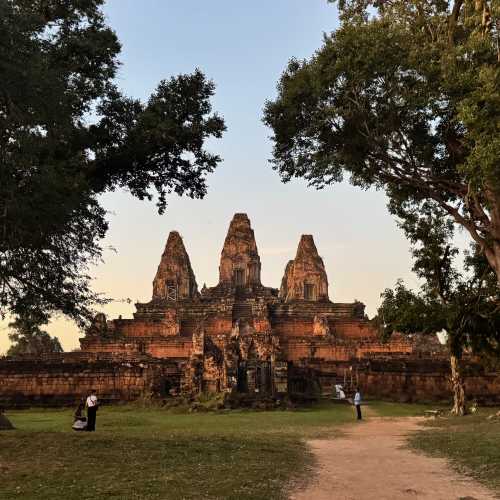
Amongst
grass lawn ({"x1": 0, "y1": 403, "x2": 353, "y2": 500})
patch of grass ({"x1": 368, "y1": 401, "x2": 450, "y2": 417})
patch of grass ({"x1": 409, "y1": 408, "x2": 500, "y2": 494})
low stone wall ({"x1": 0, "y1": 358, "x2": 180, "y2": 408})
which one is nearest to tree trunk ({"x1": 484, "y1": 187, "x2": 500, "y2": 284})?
patch of grass ({"x1": 409, "y1": 408, "x2": 500, "y2": 494})

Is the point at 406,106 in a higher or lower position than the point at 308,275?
lower

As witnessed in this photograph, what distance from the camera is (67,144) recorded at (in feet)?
39.4

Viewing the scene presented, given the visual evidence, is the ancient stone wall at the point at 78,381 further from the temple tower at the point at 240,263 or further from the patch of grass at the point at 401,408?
the temple tower at the point at 240,263

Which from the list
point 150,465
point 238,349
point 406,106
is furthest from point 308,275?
point 150,465

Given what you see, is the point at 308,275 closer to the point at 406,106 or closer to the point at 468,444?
the point at 406,106

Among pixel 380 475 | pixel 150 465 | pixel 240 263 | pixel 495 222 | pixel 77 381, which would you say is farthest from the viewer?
pixel 240 263

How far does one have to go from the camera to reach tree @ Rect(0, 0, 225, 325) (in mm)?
9125

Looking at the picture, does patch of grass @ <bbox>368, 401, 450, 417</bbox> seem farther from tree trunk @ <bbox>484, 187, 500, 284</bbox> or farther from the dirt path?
tree trunk @ <bbox>484, 187, 500, 284</bbox>

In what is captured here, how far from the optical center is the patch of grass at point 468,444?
8.86m

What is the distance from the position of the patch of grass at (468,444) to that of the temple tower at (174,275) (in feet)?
128

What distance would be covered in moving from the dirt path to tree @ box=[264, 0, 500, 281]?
5.10 meters

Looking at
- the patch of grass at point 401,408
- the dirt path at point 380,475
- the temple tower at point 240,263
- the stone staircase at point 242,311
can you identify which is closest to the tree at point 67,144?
the dirt path at point 380,475

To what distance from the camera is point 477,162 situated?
1169 centimetres

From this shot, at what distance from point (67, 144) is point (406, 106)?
25.6 feet
